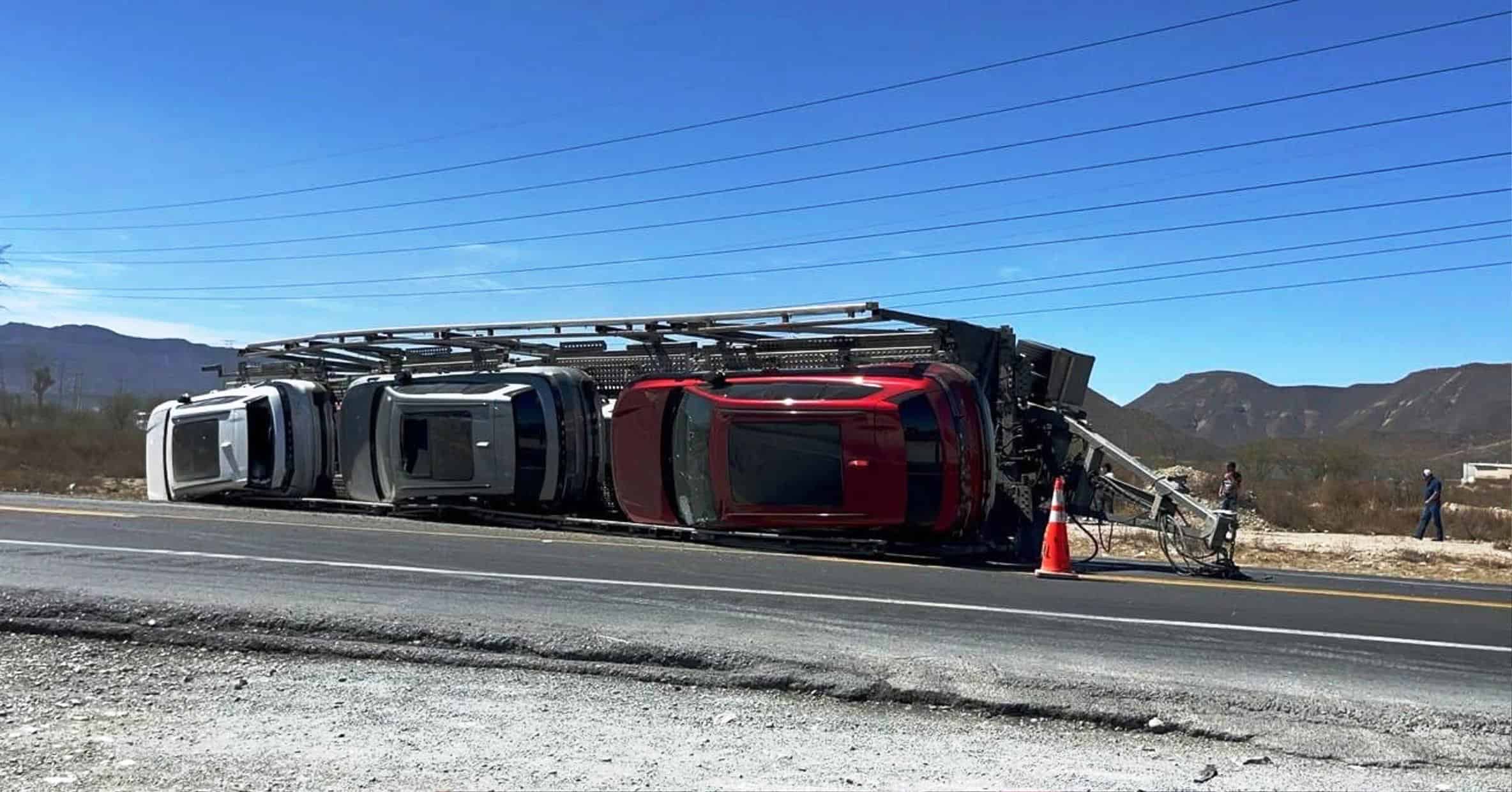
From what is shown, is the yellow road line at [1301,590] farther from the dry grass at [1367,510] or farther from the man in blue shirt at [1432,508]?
the dry grass at [1367,510]

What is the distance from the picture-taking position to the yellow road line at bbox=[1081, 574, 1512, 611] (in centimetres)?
859

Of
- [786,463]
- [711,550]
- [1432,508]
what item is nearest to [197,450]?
[711,550]

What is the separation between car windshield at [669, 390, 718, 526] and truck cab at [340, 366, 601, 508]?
84.3 inches

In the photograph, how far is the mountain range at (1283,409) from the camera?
52.4m

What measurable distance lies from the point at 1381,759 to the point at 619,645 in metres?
3.75

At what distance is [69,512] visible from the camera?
14570 millimetres

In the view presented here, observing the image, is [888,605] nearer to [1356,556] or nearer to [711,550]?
[711,550]

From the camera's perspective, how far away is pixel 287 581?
846 cm

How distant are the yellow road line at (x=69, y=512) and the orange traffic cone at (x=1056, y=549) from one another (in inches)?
424

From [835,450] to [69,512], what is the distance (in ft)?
32.9

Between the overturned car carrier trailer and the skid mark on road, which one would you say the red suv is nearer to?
the overturned car carrier trailer

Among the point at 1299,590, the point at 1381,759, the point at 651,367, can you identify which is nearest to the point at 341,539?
the point at 651,367

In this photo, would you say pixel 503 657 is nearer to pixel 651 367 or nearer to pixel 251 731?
pixel 251 731

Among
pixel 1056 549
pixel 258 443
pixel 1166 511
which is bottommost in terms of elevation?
pixel 1056 549
